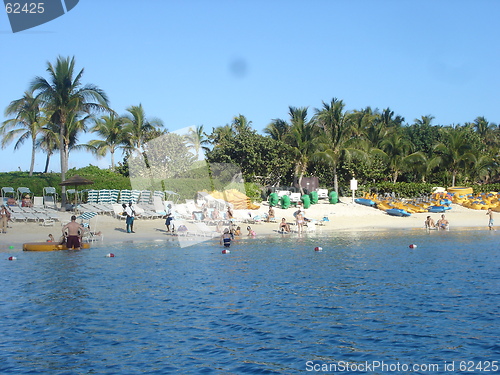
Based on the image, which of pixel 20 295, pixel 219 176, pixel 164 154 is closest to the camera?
pixel 20 295

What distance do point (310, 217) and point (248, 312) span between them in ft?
75.4

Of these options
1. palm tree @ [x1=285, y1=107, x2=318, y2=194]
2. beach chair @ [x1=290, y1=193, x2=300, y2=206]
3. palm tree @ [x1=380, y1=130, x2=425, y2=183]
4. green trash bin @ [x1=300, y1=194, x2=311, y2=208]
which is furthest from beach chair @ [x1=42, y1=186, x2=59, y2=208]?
palm tree @ [x1=380, y1=130, x2=425, y2=183]

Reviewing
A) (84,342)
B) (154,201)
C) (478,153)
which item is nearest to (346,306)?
(84,342)

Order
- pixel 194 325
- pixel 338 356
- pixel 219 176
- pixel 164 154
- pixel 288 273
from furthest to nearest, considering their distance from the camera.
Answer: pixel 164 154
pixel 219 176
pixel 288 273
pixel 194 325
pixel 338 356

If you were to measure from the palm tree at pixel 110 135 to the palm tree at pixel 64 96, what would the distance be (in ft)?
42.4

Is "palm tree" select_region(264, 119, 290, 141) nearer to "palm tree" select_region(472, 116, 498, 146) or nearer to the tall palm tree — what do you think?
the tall palm tree

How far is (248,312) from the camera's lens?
13992mm

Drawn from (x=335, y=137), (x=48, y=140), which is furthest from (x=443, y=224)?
(x=48, y=140)

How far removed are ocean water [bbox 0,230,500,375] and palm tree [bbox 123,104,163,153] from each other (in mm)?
25818

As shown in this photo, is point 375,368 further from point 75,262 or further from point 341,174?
point 341,174

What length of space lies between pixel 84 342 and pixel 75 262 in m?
9.87

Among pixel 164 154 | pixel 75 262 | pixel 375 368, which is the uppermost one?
pixel 164 154

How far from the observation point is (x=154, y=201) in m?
35.0

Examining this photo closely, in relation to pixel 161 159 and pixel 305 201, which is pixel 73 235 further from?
pixel 161 159
